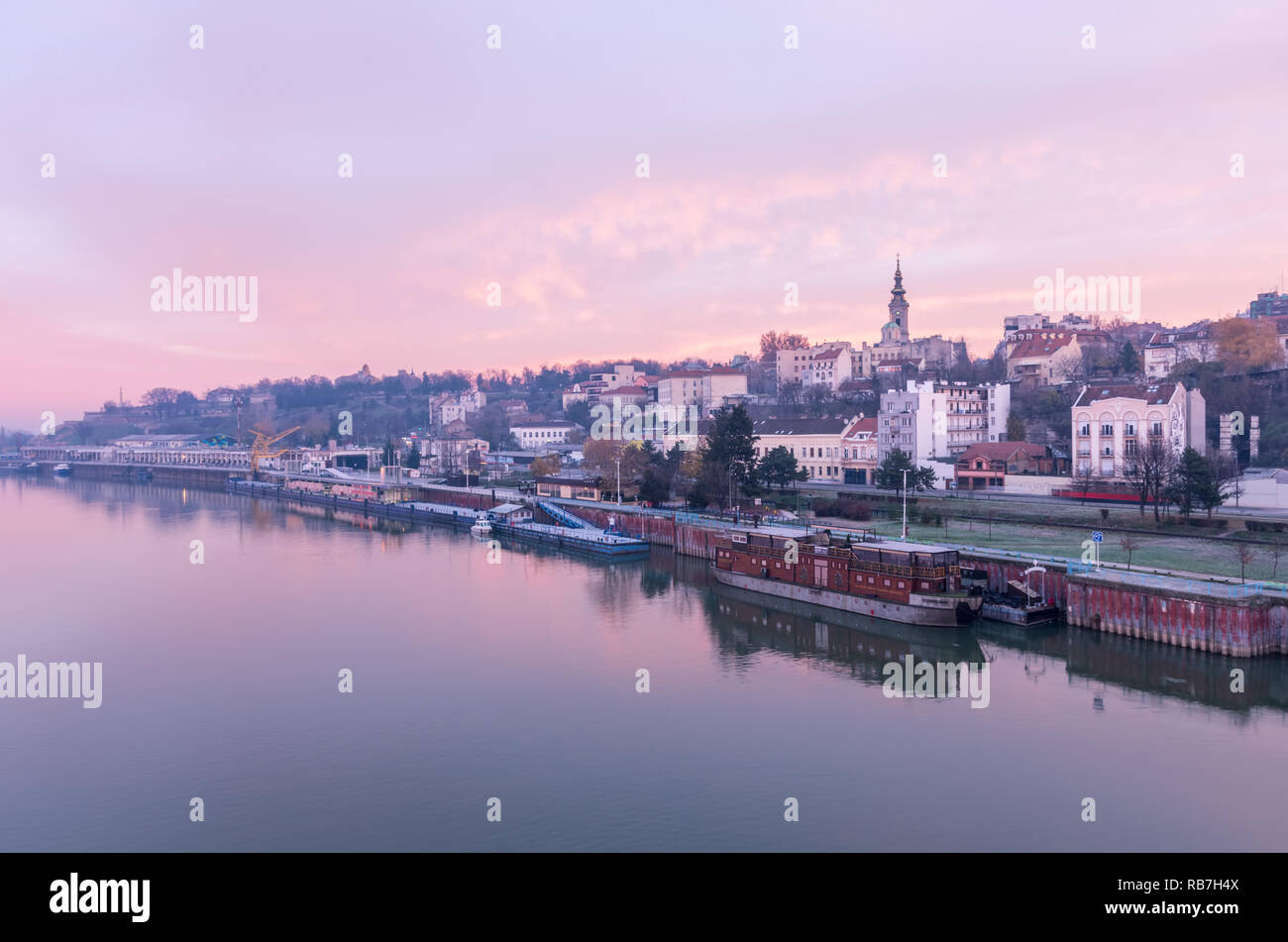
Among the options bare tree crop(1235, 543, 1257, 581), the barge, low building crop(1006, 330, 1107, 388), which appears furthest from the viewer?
low building crop(1006, 330, 1107, 388)

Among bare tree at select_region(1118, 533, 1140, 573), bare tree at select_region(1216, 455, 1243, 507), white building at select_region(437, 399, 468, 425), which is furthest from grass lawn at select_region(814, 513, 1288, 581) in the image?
white building at select_region(437, 399, 468, 425)

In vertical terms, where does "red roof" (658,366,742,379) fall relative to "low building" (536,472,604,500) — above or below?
above

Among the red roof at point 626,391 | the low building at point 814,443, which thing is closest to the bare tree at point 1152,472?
the low building at point 814,443

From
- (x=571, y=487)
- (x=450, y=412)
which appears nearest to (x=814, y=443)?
(x=571, y=487)

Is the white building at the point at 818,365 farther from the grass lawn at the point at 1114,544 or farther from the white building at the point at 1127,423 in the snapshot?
the grass lawn at the point at 1114,544

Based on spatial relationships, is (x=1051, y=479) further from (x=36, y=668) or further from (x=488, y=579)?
(x=36, y=668)

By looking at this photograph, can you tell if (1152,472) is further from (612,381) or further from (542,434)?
(612,381)

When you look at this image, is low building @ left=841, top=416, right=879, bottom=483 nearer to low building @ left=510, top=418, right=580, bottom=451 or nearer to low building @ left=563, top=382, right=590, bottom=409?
low building @ left=510, top=418, right=580, bottom=451

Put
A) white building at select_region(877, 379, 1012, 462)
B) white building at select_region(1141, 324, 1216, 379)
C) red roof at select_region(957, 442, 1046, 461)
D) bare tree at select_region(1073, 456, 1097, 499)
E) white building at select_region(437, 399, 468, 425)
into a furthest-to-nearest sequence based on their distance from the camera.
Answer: white building at select_region(437, 399, 468, 425), white building at select_region(1141, 324, 1216, 379), white building at select_region(877, 379, 1012, 462), red roof at select_region(957, 442, 1046, 461), bare tree at select_region(1073, 456, 1097, 499)
